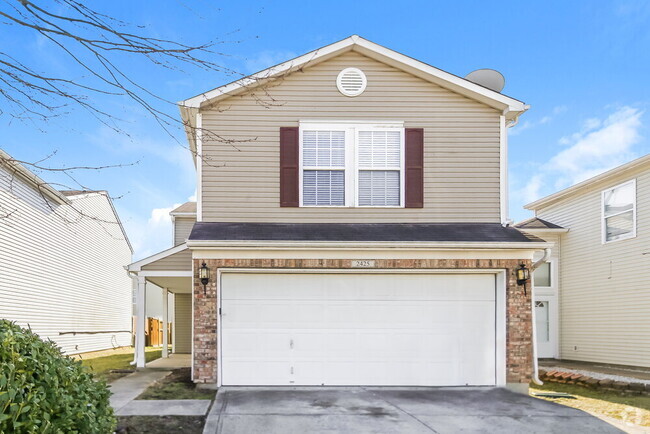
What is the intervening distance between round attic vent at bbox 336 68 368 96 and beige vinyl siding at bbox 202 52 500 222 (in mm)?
99

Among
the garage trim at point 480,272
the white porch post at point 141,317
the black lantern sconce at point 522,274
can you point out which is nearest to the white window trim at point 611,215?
the black lantern sconce at point 522,274

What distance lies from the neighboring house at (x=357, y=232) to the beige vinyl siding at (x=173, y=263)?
228 centimetres

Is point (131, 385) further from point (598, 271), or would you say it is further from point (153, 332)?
point (153, 332)

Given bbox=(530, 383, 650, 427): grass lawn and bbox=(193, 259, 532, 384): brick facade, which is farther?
bbox=(193, 259, 532, 384): brick facade

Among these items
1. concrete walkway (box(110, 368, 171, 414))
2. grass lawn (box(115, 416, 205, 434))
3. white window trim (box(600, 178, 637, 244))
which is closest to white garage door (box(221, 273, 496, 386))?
concrete walkway (box(110, 368, 171, 414))

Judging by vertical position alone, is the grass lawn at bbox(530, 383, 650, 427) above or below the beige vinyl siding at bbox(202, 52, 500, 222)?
below

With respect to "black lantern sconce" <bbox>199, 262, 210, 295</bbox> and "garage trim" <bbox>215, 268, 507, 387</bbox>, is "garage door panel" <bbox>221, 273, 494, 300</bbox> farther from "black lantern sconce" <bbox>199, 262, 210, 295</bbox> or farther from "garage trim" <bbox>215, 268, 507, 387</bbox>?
"black lantern sconce" <bbox>199, 262, 210, 295</bbox>

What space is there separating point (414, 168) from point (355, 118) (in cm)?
146

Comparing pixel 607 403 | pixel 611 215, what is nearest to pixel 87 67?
pixel 607 403

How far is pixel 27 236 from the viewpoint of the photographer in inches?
535

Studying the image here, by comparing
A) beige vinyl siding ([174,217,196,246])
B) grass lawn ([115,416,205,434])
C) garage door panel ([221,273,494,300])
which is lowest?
grass lawn ([115,416,205,434])

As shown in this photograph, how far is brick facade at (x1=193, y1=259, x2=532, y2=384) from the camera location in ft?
27.5

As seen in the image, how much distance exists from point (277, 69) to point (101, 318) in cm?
1461

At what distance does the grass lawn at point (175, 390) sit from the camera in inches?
310
